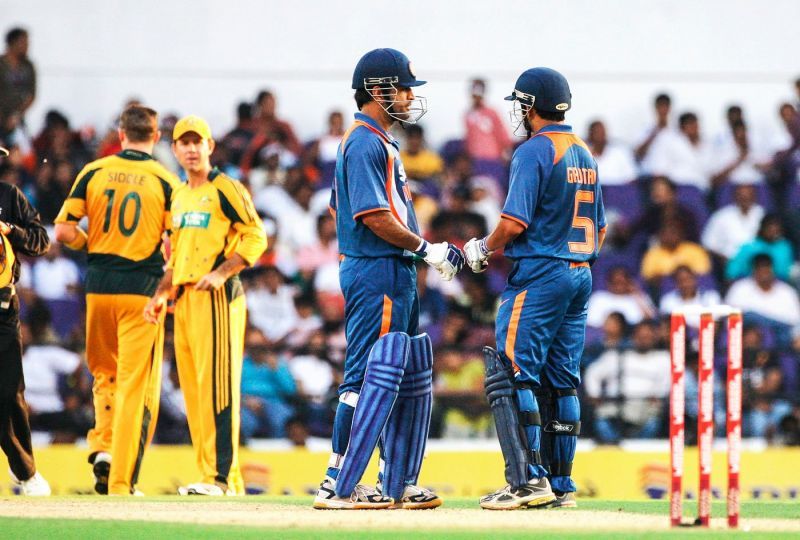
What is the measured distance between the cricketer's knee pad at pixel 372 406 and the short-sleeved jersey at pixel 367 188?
1.98 ft

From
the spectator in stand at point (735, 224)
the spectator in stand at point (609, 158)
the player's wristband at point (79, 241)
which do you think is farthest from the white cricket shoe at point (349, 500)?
the spectator in stand at point (609, 158)

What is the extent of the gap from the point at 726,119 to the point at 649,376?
4774 mm

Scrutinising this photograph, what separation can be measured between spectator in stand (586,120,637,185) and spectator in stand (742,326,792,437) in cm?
338

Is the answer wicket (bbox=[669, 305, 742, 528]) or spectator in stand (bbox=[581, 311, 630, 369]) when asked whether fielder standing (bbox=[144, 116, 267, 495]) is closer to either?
wicket (bbox=[669, 305, 742, 528])

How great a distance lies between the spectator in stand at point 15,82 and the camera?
16.8 meters

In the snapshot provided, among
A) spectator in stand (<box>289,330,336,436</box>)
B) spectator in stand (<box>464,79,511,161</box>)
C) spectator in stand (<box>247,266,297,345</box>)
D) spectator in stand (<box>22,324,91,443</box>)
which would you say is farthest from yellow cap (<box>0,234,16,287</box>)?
spectator in stand (<box>464,79,511,161</box>)

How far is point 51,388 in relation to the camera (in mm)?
14055

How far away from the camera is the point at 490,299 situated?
1514 cm

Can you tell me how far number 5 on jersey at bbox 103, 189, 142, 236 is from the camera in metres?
10.1

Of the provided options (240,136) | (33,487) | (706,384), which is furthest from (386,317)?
(240,136)

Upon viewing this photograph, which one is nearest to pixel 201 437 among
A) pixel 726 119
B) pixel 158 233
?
pixel 158 233

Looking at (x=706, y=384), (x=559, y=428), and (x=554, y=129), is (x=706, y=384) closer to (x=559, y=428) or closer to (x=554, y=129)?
(x=559, y=428)

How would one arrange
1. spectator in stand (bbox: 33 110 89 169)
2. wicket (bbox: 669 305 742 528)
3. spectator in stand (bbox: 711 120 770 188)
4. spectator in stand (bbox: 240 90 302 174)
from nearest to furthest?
wicket (bbox: 669 305 742 528), spectator in stand (bbox: 33 110 89 169), spectator in stand (bbox: 240 90 302 174), spectator in stand (bbox: 711 120 770 188)

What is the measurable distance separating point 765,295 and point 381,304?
8613mm
